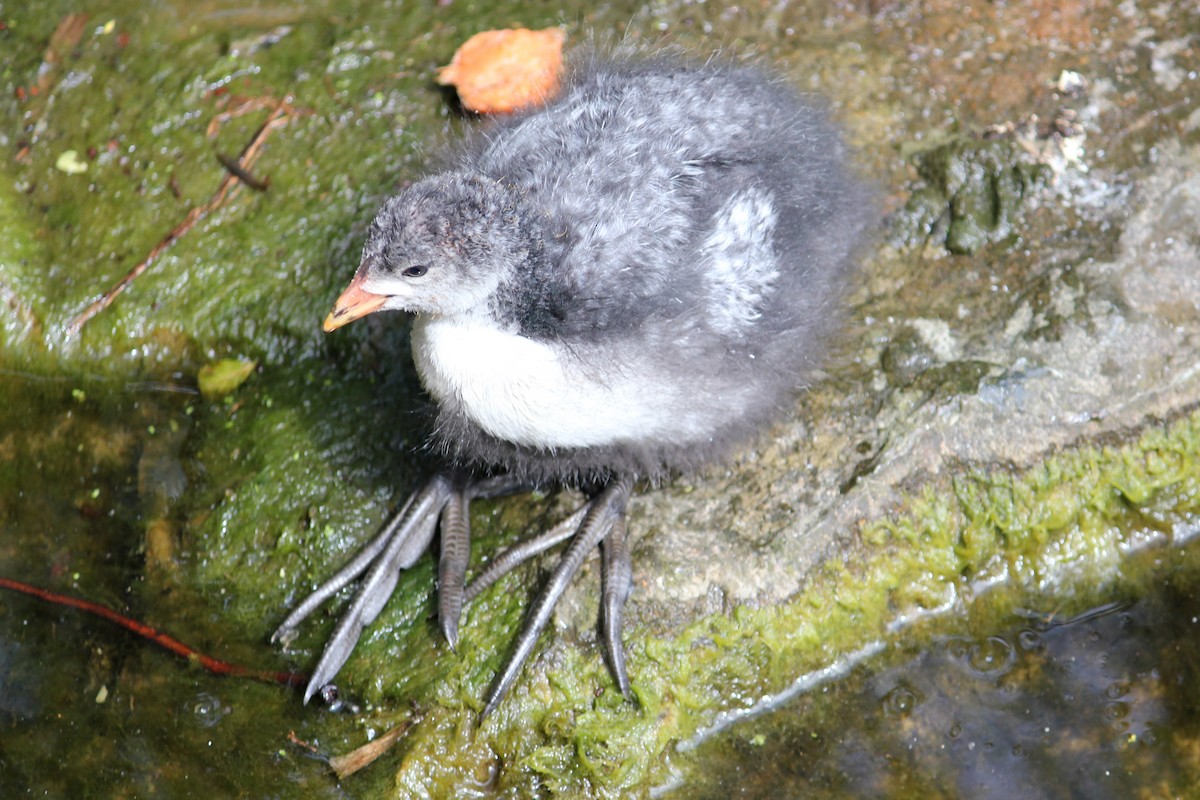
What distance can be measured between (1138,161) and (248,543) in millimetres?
3069

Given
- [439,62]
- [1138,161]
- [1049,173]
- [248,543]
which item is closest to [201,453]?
[248,543]

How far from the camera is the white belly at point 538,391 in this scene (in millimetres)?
2592

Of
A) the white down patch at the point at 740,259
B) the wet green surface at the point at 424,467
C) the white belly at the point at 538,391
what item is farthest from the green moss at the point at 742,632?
the white down patch at the point at 740,259

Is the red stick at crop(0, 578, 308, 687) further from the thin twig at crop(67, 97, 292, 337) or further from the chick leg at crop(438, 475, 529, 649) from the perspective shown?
the thin twig at crop(67, 97, 292, 337)

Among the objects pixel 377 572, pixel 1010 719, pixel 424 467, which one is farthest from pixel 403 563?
pixel 1010 719

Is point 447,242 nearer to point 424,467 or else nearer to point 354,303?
point 354,303

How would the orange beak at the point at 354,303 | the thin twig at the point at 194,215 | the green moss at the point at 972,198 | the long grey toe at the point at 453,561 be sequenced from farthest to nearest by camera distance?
the thin twig at the point at 194,215, the green moss at the point at 972,198, the long grey toe at the point at 453,561, the orange beak at the point at 354,303

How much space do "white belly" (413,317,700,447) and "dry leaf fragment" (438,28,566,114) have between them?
128cm

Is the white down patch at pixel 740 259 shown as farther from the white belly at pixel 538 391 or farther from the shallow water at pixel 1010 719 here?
the shallow water at pixel 1010 719

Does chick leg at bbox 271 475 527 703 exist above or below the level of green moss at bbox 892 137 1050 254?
below

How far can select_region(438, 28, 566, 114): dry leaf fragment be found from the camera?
3.74 meters

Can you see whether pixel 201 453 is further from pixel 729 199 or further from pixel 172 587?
pixel 729 199

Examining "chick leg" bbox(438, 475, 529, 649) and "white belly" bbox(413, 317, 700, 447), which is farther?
"chick leg" bbox(438, 475, 529, 649)

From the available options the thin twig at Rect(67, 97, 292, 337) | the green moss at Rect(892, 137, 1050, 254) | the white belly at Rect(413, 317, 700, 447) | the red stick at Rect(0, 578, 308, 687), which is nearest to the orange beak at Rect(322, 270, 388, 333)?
the white belly at Rect(413, 317, 700, 447)
